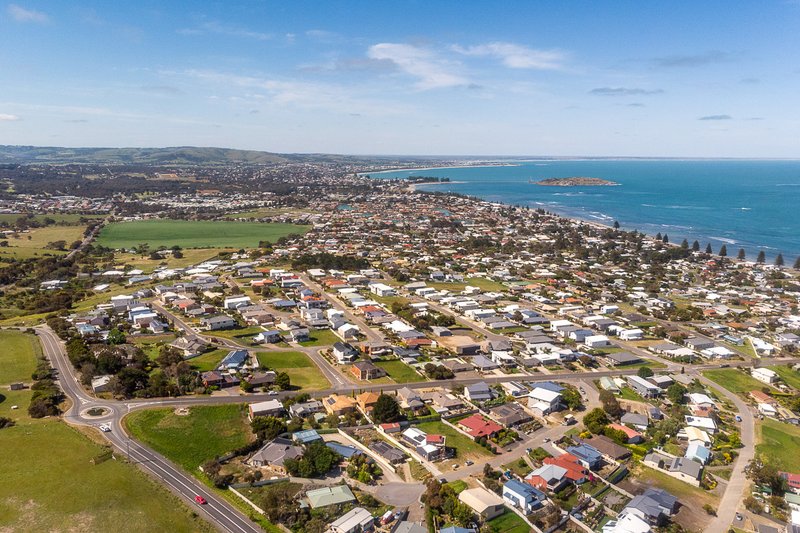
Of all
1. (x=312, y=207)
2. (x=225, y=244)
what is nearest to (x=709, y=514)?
(x=225, y=244)

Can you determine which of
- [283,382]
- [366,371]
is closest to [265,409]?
[283,382]

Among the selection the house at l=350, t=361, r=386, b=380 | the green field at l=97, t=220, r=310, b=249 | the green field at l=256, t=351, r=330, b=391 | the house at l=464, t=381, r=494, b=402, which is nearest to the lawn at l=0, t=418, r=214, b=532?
the green field at l=256, t=351, r=330, b=391

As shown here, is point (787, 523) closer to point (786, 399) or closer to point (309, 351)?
point (786, 399)

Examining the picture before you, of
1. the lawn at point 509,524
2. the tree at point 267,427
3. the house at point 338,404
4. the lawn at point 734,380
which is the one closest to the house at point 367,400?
the house at point 338,404

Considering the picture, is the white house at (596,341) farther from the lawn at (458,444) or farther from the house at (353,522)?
the house at (353,522)

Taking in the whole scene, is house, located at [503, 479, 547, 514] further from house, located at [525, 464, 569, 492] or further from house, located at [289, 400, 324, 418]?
house, located at [289, 400, 324, 418]

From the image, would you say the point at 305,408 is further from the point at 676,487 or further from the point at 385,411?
the point at 676,487
